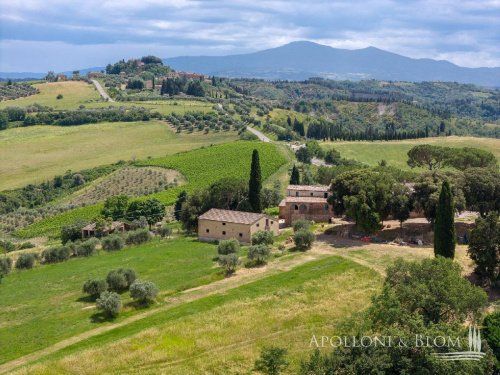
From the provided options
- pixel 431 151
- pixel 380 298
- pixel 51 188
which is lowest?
pixel 51 188

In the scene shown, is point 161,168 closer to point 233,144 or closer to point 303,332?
point 233,144

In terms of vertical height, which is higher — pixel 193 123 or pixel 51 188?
pixel 193 123

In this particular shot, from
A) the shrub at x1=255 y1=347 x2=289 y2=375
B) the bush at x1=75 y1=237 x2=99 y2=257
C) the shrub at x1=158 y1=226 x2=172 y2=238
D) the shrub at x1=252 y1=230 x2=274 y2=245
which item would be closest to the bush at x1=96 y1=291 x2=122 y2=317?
the shrub at x1=255 y1=347 x2=289 y2=375

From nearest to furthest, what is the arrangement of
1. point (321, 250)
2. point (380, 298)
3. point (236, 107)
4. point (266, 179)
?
point (380, 298) < point (321, 250) < point (266, 179) < point (236, 107)

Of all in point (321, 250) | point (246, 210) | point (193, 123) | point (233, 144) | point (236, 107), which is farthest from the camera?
point (236, 107)

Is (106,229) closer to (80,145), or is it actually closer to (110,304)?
(110,304)

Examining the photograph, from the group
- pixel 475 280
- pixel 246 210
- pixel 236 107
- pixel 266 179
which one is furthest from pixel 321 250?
pixel 236 107

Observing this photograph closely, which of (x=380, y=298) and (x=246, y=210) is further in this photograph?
(x=246, y=210)
